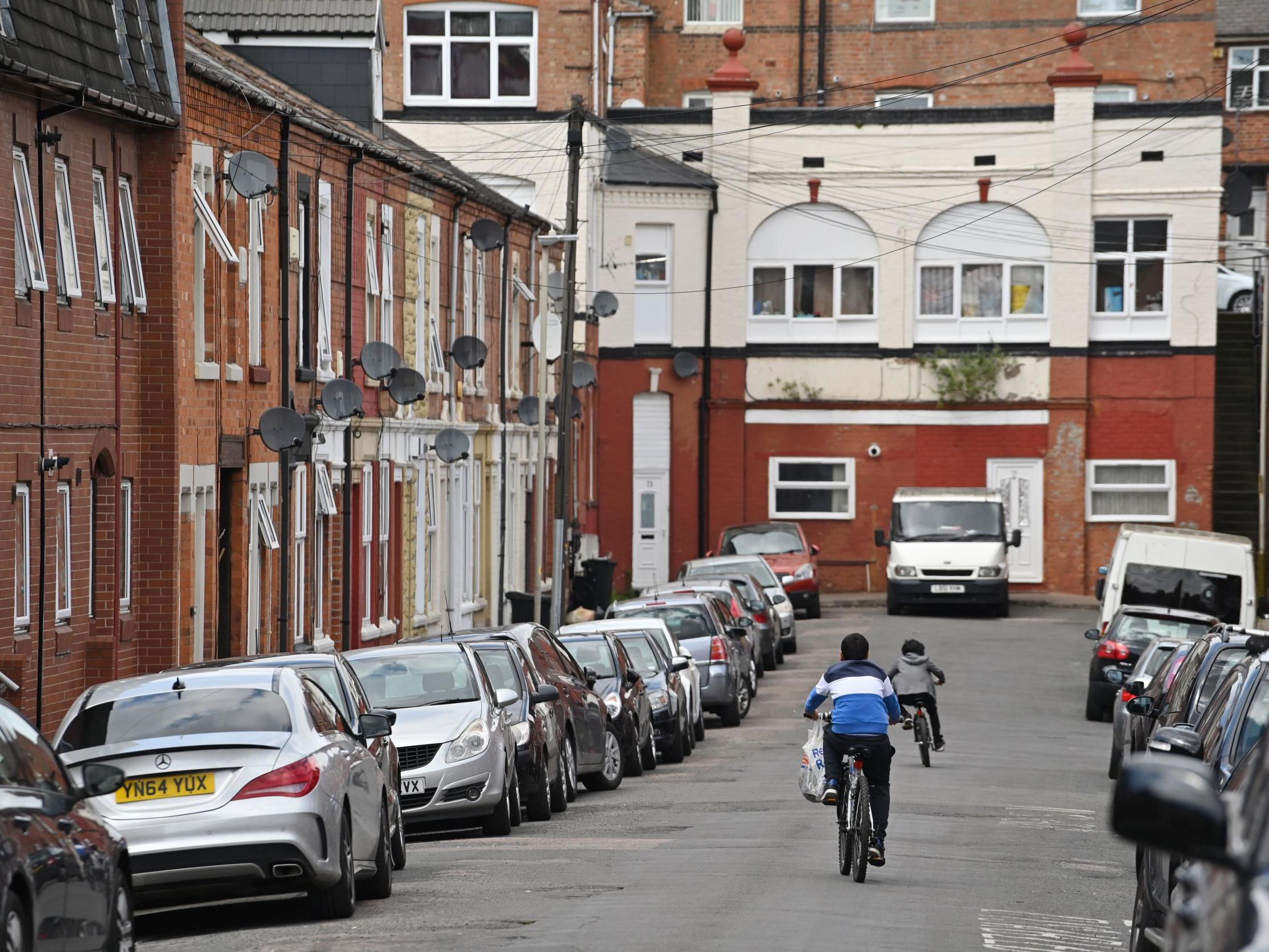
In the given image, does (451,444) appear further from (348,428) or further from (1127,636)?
(1127,636)

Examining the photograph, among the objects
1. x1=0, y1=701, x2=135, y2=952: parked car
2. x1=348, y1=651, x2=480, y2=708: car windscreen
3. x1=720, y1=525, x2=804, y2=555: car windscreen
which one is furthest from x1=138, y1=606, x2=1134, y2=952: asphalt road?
x1=720, y1=525, x2=804, y2=555: car windscreen

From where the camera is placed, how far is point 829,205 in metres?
51.5

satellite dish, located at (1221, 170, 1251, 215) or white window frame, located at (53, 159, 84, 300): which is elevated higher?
satellite dish, located at (1221, 170, 1251, 215)

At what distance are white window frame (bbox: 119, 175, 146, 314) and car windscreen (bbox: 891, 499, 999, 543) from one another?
2340 centimetres

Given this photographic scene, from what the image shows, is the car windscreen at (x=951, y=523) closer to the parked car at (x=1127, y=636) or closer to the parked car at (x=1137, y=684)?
the parked car at (x=1127, y=636)

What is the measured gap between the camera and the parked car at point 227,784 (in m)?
11.4

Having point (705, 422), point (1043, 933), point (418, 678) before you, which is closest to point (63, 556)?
point (418, 678)

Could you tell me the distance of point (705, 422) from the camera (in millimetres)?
52000

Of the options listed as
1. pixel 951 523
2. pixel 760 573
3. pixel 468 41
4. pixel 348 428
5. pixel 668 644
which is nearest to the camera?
pixel 668 644

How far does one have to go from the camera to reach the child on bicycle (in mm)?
23438

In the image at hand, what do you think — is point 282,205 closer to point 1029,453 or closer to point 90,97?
point 90,97

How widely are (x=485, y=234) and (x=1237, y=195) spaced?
2477 cm

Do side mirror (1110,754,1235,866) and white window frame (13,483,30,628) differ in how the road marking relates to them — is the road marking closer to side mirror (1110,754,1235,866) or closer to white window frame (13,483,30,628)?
side mirror (1110,754,1235,866)

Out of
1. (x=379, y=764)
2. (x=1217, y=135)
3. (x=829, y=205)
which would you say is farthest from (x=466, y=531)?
(x=379, y=764)
